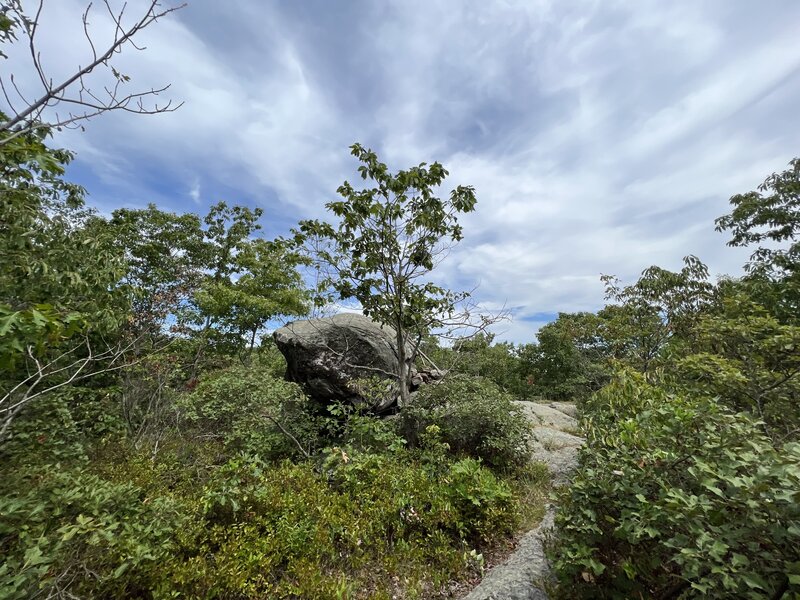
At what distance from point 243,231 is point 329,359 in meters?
14.7

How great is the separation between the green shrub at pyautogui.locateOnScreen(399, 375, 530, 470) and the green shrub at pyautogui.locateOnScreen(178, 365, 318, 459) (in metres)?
2.49

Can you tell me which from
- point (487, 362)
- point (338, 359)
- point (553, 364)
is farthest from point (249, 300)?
point (553, 364)

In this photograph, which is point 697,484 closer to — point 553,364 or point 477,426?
point 477,426

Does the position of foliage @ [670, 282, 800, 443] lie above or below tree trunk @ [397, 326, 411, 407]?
below

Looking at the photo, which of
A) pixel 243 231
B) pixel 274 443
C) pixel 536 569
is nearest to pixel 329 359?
pixel 274 443

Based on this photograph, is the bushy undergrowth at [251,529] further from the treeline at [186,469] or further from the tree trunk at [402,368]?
the tree trunk at [402,368]

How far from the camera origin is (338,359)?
8.55 metres

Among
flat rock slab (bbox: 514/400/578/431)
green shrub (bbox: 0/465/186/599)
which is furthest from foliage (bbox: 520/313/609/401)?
green shrub (bbox: 0/465/186/599)

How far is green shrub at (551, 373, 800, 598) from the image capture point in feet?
5.51

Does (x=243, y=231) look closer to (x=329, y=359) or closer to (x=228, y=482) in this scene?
(x=329, y=359)

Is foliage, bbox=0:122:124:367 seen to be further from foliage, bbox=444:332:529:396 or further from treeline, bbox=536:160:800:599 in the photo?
foliage, bbox=444:332:529:396

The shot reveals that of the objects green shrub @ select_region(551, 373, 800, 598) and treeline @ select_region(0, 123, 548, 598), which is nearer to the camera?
green shrub @ select_region(551, 373, 800, 598)

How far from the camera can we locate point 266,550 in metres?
3.45

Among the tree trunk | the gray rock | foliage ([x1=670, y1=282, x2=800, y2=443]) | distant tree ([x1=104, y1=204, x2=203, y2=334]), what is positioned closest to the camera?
the gray rock
